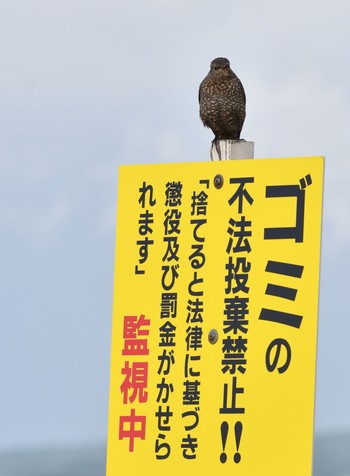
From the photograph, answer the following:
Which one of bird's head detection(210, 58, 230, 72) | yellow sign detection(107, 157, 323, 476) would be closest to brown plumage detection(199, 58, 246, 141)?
bird's head detection(210, 58, 230, 72)

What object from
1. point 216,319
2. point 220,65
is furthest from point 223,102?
point 216,319

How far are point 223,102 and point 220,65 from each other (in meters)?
0.21

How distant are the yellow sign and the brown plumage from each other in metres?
0.76

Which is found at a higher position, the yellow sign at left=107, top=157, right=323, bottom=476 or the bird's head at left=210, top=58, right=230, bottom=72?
Answer: the bird's head at left=210, top=58, right=230, bottom=72

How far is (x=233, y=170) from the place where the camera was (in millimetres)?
4277

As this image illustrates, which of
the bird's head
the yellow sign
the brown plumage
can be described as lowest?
the yellow sign

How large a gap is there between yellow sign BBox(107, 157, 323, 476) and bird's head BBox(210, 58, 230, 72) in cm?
95

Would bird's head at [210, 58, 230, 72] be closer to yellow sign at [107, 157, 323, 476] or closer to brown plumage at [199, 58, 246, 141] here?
brown plumage at [199, 58, 246, 141]

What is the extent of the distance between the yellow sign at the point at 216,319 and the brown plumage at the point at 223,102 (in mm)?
764

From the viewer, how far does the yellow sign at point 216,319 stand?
13.3ft

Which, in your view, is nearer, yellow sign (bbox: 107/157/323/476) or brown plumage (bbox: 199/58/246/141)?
yellow sign (bbox: 107/157/323/476)

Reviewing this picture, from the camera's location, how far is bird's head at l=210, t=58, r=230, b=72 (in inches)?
203

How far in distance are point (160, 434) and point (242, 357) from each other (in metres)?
0.49

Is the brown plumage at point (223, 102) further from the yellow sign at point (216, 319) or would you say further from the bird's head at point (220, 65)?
the yellow sign at point (216, 319)
